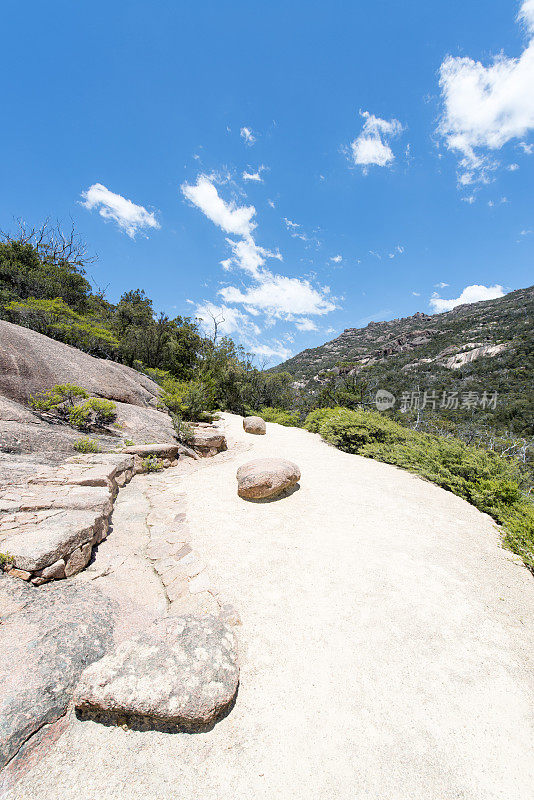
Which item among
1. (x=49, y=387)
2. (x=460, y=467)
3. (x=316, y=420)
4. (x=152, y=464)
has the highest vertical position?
(x=49, y=387)

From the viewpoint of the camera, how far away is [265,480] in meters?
4.95

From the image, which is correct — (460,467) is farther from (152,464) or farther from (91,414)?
(91,414)

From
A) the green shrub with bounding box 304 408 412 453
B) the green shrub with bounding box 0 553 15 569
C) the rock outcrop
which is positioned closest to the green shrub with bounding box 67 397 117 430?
the rock outcrop

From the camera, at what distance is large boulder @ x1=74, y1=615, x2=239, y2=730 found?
170cm

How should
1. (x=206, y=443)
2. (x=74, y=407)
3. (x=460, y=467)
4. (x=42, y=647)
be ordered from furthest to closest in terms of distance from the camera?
1. (x=206, y=443)
2. (x=74, y=407)
3. (x=460, y=467)
4. (x=42, y=647)

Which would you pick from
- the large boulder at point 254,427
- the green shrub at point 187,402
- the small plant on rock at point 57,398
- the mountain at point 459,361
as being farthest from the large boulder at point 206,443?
the mountain at point 459,361

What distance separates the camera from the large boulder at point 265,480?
493cm

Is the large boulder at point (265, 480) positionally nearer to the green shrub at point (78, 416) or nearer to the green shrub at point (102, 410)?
the green shrub at point (102, 410)

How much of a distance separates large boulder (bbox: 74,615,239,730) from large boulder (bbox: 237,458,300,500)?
9.03 feet

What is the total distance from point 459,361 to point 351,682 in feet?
154

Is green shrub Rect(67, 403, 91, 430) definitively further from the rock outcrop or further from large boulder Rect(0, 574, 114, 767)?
large boulder Rect(0, 574, 114, 767)

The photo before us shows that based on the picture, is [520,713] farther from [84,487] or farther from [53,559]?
[84,487]

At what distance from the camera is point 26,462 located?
4543 millimetres

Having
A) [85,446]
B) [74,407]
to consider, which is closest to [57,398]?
[74,407]
